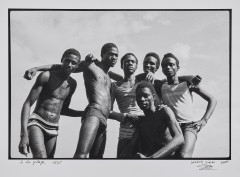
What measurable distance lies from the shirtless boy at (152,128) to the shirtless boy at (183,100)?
184 mm

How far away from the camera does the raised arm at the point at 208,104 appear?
7167mm

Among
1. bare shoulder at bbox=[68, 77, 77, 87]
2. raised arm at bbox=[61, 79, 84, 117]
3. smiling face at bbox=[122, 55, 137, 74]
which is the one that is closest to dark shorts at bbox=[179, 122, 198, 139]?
smiling face at bbox=[122, 55, 137, 74]

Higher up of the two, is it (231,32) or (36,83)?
(231,32)

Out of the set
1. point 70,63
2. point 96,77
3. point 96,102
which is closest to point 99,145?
point 96,102

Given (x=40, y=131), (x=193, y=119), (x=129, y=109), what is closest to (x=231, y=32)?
(x=193, y=119)

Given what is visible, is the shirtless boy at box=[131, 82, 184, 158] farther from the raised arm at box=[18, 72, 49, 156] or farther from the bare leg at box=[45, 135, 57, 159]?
the raised arm at box=[18, 72, 49, 156]

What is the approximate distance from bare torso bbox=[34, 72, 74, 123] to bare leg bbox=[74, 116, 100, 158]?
1.49 feet

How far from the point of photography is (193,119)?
7.18 m

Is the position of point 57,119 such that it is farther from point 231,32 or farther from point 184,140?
point 231,32

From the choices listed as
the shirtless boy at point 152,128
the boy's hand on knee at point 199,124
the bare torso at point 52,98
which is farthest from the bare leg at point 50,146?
the boy's hand on knee at point 199,124

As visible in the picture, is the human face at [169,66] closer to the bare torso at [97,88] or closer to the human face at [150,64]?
the human face at [150,64]

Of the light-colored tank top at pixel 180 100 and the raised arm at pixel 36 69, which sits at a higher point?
the raised arm at pixel 36 69

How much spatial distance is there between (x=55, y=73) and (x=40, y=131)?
2.76 ft

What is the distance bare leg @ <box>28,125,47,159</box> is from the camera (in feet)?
22.7
